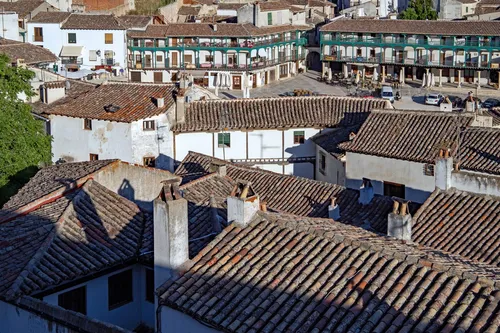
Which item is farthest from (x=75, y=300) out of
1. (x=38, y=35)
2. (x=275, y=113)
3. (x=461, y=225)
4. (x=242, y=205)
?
(x=38, y=35)

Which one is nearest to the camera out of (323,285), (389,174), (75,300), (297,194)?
(323,285)

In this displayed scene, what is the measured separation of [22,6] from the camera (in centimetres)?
8125

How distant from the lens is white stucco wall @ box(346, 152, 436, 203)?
33750mm

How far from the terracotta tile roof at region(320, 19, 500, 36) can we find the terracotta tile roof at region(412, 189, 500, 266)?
5400 centimetres

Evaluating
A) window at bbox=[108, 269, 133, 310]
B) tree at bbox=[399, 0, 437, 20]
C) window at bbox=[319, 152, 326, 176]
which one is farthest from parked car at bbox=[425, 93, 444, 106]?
window at bbox=[108, 269, 133, 310]

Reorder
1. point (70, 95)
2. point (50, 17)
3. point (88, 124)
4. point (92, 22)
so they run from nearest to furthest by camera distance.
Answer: point (88, 124)
point (70, 95)
point (92, 22)
point (50, 17)

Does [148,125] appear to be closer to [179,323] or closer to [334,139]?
[334,139]

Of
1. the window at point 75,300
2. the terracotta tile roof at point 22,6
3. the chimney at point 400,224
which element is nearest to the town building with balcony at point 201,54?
the terracotta tile roof at point 22,6

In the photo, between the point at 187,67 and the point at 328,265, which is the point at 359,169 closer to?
the point at 328,265

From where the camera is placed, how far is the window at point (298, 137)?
42.7 metres

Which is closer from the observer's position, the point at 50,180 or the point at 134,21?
the point at 50,180

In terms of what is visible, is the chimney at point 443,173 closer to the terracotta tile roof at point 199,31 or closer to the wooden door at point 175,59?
the terracotta tile roof at point 199,31

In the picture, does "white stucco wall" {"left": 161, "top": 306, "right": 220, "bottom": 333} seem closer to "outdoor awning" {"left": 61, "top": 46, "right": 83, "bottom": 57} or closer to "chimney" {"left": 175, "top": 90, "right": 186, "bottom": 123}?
"chimney" {"left": 175, "top": 90, "right": 186, "bottom": 123}

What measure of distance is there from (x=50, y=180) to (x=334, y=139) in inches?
704
